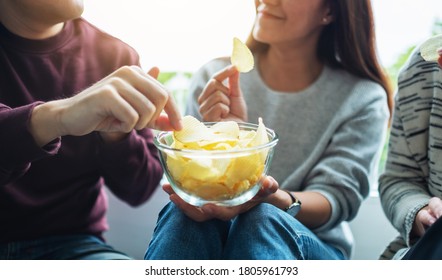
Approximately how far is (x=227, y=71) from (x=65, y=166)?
0.89 feet

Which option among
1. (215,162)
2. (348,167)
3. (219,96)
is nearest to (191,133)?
(215,162)

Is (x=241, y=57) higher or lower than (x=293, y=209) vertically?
higher

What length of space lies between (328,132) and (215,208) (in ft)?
0.91

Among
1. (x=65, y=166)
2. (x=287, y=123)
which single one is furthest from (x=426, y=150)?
(x=65, y=166)

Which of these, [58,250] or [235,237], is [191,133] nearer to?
[235,237]

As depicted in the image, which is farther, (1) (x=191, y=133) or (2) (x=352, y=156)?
(2) (x=352, y=156)

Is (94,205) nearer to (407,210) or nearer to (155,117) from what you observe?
(155,117)

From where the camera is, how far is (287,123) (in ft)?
2.87

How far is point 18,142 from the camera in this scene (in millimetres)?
641

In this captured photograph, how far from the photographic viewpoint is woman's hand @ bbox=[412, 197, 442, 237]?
703 mm

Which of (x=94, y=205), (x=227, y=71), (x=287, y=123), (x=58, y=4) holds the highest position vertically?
(x=58, y=4)

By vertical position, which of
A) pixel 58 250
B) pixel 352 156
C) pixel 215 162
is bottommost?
pixel 58 250

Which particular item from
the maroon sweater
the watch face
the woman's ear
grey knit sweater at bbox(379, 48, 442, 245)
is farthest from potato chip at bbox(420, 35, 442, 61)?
the maroon sweater

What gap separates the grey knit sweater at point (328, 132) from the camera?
819 mm
